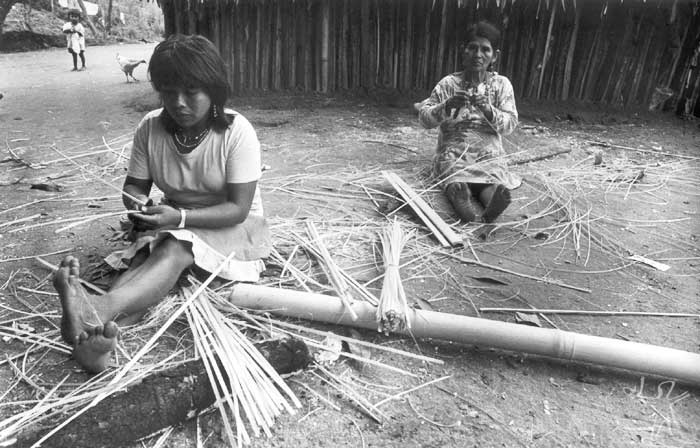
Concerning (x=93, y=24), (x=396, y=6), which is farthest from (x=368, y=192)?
(x=93, y=24)

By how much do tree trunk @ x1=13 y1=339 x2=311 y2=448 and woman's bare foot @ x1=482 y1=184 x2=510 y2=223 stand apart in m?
1.91

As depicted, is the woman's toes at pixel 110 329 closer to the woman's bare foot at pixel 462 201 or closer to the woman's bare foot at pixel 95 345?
the woman's bare foot at pixel 95 345

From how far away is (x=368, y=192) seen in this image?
3.65 metres

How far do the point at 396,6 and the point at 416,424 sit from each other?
5.45 m

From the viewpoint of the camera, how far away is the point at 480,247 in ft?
9.71

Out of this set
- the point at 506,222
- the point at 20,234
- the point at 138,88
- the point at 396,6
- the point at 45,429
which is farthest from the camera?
the point at 138,88

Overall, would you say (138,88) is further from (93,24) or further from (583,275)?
(93,24)

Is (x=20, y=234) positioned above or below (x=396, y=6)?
below

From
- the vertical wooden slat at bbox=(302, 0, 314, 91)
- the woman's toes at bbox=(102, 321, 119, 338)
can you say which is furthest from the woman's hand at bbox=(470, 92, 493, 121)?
the vertical wooden slat at bbox=(302, 0, 314, 91)

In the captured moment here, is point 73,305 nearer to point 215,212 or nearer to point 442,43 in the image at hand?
point 215,212

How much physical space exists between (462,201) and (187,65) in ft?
6.26

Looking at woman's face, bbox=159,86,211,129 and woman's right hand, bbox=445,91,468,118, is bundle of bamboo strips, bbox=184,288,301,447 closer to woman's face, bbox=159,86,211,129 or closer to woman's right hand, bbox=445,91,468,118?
woman's face, bbox=159,86,211,129

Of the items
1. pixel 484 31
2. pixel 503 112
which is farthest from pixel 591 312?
pixel 484 31

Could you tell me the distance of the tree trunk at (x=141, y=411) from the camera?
147cm
